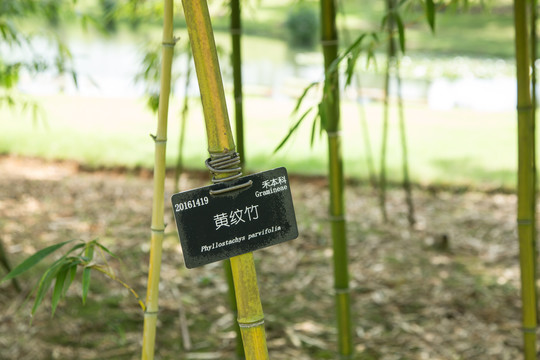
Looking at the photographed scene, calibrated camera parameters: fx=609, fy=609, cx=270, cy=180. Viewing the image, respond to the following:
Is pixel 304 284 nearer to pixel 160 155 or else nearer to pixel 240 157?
pixel 240 157

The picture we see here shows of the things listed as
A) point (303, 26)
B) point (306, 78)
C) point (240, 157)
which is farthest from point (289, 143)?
point (303, 26)

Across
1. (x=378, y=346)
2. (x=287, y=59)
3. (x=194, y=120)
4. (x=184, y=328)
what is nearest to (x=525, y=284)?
(x=378, y=346)

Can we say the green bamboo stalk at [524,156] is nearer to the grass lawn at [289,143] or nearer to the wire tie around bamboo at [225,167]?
the wire tie around bamboo at [225,167]

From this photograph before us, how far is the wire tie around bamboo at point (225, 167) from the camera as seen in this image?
1.12 meters

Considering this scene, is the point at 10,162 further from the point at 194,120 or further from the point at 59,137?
the point at 194,120

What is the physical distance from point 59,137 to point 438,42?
10674 mm

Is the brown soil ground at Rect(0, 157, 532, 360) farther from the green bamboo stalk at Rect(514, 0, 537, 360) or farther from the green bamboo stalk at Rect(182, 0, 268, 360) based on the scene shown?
the green bamboo stalk at Rect(182, 0, 268, 360)

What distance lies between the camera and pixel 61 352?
8.13ft

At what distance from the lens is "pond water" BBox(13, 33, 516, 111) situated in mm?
8977

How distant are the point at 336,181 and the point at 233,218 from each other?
84 cm

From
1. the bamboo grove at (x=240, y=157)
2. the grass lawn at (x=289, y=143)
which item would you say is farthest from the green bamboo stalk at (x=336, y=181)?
the grass lawn at (x=289, y=143)

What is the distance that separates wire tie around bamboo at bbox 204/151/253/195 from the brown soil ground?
129 cm

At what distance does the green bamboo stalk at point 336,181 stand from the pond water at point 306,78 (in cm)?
578

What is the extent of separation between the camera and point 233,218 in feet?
3.73
